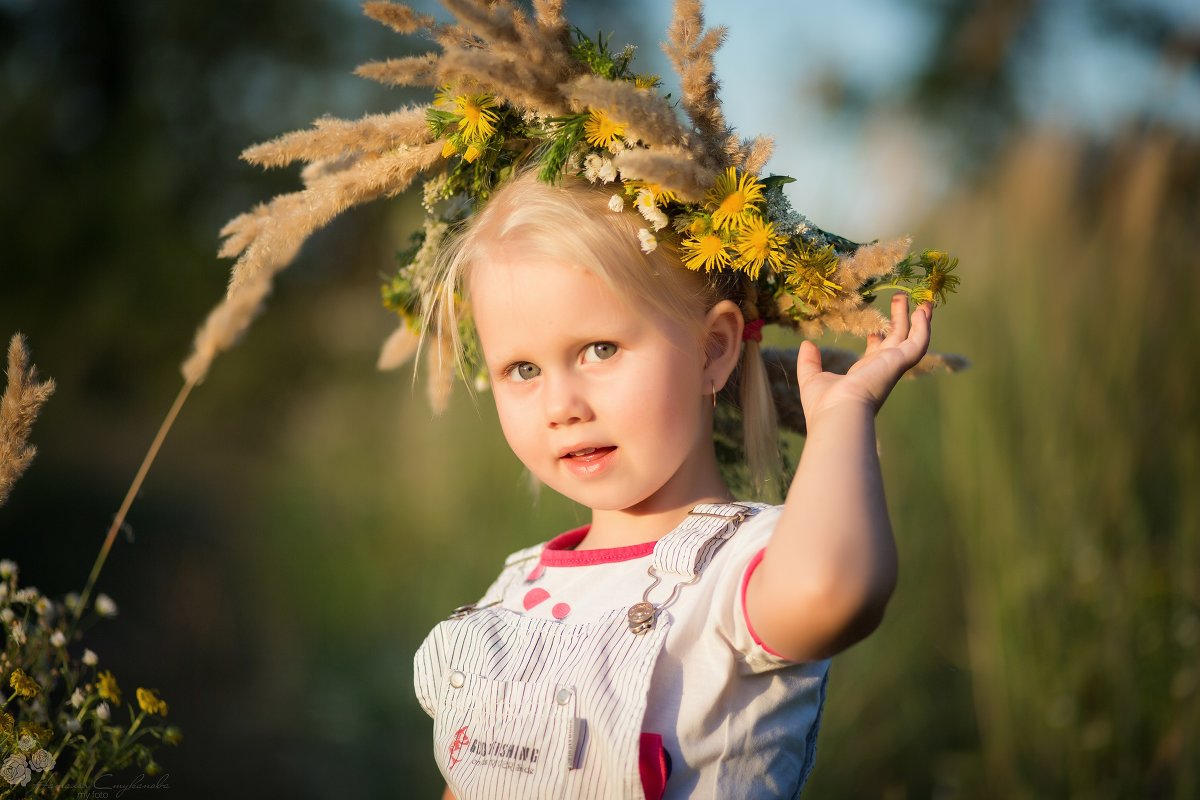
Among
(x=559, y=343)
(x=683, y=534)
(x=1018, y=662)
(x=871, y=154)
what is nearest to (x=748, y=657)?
(x=683, y=534)

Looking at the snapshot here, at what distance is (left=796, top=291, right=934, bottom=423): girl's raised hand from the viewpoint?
163 centimetres

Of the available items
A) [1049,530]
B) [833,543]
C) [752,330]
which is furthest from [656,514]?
[1049,530]

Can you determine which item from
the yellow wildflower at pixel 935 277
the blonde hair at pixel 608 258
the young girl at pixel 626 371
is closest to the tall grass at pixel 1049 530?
the blonde hair at pixel 608 258

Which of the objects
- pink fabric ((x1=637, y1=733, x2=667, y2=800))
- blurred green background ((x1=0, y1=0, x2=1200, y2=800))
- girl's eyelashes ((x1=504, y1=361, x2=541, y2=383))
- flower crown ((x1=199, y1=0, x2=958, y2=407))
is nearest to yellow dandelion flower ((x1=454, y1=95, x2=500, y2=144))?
flower crown ((x1=199, y1=0, x2=958, y2=407))

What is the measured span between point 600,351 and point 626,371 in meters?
0.06

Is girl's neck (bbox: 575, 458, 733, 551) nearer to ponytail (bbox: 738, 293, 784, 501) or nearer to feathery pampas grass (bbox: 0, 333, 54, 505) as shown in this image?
ponytail (bbox: 738, 293, 784, 501)

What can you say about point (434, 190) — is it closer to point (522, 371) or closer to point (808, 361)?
point (522, 371)

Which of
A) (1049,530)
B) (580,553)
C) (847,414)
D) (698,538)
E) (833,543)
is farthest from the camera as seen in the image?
(1049,530)

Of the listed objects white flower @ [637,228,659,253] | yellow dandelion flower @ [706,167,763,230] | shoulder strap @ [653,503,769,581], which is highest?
yellow dandelion flower @ [706,167,763,230]

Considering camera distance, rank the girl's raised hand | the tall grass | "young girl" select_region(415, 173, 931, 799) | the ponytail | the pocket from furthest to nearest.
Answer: the tall grass < the ponytail < the pocket < the girl's raised hand < "young girl" select_region(415, 173, 931, 799)

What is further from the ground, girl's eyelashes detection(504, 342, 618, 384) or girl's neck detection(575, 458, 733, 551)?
girl's eyelashes detection(504, 342, 618, 384)

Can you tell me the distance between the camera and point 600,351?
1915 mm

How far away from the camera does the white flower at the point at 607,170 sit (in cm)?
192

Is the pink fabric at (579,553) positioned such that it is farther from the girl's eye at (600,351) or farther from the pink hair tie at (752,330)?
the pink hair tie at (752,330)
